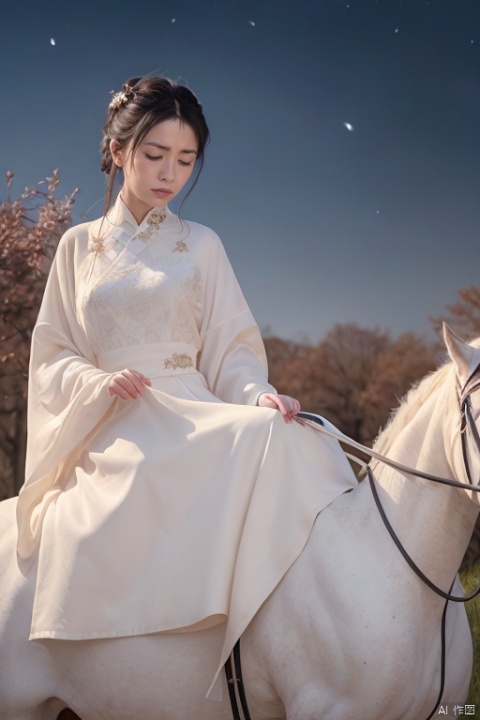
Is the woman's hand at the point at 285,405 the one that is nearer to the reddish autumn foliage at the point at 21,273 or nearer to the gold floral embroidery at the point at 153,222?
the gold floral embroidery at the point at 153,222

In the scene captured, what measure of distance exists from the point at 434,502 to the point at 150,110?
122 centimetres

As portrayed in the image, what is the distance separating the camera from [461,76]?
4832 mm

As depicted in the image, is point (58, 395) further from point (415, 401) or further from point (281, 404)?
point (415, 401)

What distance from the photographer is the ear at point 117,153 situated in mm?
2377

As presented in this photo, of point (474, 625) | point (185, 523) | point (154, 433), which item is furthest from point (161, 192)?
point (474, 625)

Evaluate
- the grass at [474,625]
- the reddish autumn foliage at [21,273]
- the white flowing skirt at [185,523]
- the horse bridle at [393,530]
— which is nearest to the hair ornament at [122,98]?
the white flowing skirt at [185,523]

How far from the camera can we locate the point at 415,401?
6.25ft

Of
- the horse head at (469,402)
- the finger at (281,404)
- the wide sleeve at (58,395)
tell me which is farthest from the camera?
the wide sleeve at (58,395)

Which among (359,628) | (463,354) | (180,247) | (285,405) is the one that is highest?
(180,247)

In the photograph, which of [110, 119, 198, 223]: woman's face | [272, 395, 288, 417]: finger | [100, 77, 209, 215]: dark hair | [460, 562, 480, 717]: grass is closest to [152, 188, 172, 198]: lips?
[110, 119, 198, 223]: woman's face

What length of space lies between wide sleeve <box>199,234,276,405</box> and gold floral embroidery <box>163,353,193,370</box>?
0.07 metres

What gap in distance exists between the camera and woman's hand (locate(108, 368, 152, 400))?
2.10 meters

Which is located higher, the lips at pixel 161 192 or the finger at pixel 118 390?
the lips at pixel 161 192

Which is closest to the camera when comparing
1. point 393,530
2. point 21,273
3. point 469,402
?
point 469,402
